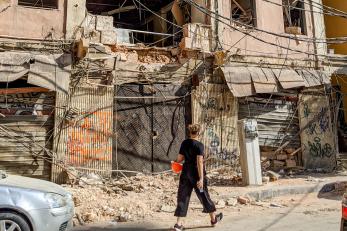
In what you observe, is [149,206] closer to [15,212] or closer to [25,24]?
[15,212]

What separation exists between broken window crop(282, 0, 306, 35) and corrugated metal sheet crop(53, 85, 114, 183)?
24.3ft

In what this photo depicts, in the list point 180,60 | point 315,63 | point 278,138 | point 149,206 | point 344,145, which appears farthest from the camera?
point 344,145

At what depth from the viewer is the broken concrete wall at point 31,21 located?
9.88 meters

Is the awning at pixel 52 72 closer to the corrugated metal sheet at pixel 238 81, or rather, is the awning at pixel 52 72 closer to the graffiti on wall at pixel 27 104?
the graffiti on wall at pixel 27 104

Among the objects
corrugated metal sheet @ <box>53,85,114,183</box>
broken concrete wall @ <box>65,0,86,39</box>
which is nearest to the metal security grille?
corrugated metal sheet @ <box>53,85,114,183</box>

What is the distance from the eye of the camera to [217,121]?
11625 millimetres

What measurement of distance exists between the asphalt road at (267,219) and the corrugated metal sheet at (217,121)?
3.40 m

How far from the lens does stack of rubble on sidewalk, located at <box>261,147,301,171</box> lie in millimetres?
12414

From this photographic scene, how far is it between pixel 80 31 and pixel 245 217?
22.3 ft

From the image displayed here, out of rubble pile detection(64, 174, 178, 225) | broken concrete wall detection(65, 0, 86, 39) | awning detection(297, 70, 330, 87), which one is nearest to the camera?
rubble pile detection(64, 174, 178, 225)

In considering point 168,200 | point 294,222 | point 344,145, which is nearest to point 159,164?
point 168,200

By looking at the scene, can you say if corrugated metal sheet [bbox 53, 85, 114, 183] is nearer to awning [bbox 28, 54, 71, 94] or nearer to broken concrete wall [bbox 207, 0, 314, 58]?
awning [bbox 28, 54, 71, 94]

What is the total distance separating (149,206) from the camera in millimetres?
7695

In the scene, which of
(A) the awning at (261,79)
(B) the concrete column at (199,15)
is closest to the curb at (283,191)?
(A) the awning at (261,79)
